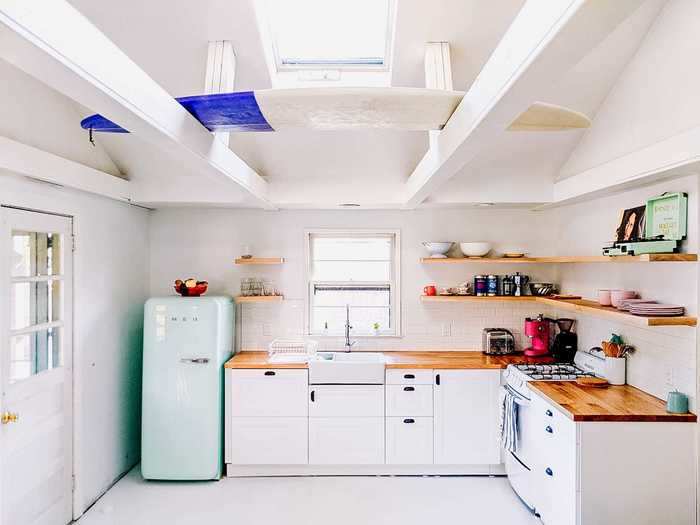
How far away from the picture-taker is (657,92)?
2.51m

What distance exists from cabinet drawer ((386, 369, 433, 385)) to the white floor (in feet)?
2.53

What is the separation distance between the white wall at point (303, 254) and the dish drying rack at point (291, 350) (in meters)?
0.19

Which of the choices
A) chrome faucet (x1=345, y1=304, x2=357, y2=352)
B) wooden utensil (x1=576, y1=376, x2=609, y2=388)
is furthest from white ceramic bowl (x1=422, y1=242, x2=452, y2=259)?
wooden utensil (x1=576, y1=376, x2=609, y2=388)

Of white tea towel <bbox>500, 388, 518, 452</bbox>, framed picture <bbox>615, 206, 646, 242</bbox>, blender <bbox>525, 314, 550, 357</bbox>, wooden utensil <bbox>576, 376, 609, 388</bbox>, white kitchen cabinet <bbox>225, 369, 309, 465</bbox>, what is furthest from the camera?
blender <bbox>525, 314, 550, 357</bbox>

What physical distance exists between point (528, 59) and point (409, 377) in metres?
2.90

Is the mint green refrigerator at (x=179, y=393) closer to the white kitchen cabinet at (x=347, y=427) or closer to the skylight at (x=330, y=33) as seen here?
the white kitchen cabinet at (x=347, y=427)

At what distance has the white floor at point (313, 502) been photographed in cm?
313

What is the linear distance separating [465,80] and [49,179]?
2572mm

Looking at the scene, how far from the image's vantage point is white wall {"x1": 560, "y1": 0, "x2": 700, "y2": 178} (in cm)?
222

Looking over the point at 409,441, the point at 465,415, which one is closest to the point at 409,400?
the point at 409,441

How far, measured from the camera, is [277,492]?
3.50m

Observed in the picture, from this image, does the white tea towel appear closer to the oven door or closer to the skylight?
the oven door

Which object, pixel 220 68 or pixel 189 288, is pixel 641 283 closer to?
pixel 220 68

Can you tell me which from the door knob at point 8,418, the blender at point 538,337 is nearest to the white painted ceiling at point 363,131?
the blender at point 538,337
